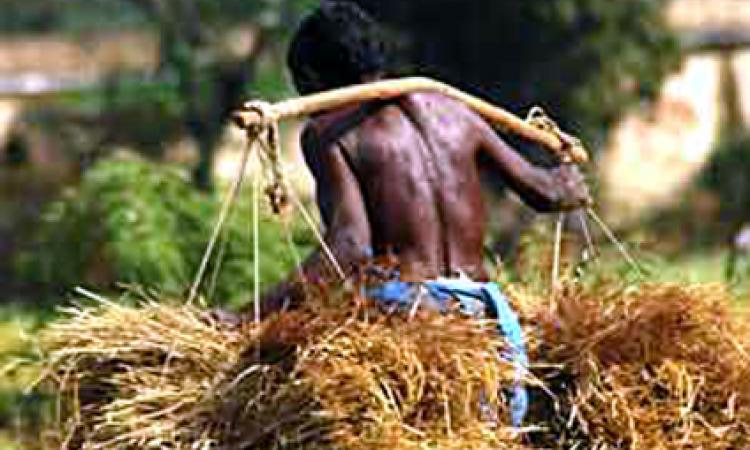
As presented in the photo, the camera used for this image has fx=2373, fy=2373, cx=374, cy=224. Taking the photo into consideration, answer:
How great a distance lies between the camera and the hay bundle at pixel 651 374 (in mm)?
5371

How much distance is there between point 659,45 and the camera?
2592 cm

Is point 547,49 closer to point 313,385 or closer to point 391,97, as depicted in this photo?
point 391,97

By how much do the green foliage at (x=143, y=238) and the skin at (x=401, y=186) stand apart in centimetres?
375

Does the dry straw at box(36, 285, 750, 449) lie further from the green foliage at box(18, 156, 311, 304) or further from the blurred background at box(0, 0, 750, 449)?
the blurred background at box(0, 0, 750, 449)

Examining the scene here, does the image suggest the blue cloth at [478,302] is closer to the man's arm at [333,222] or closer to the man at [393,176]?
the man at [393,176]

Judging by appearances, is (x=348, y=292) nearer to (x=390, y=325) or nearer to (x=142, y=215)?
(x=390, y=325)

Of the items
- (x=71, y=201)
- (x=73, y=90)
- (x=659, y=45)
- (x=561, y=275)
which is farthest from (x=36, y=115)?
(x=561, y=275)

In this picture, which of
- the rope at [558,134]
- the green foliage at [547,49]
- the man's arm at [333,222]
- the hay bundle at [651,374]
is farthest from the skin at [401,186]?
the green foliage at [547,49]

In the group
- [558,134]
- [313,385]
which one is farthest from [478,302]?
[558,134]

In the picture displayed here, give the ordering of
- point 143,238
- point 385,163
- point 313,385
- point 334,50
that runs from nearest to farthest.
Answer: point 313,385, point 385,163, point 334,50, point 143,238

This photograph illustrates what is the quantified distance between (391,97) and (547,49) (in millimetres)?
19930

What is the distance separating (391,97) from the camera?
562cm

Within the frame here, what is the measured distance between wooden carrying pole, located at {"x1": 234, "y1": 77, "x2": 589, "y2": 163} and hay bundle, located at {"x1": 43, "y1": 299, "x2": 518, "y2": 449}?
480 mm

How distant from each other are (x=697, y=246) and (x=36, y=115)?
7588 millimetres
